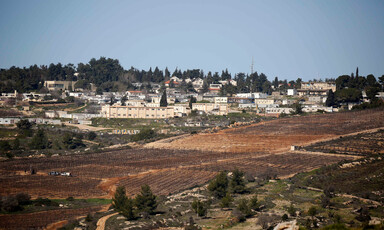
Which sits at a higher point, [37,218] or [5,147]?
[5,147]

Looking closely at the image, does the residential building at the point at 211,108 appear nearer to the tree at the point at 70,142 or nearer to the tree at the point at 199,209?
the tree at the point at 70,142

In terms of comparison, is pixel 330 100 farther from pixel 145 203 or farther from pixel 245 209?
pixel 145 203

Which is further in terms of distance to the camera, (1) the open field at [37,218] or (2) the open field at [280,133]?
(2) the open field at [280,133]

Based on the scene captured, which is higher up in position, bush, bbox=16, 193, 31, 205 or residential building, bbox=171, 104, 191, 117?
residential building, bbox=171, 104, 191, 117

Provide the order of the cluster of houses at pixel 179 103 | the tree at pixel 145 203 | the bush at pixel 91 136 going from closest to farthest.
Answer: the tree at pixel 145 203 → the bush at pixel 91 136 → the cluster of houses at pixel 179 103

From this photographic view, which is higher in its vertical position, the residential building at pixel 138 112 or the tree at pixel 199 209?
the residential building at pixel 138 112

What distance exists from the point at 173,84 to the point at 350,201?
345 feet

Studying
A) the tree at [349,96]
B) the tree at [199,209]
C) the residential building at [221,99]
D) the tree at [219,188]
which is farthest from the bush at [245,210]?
the residential building at [221,99]

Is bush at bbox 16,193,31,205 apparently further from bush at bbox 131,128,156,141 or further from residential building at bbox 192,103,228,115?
residential building at bbox 192,103,228,115

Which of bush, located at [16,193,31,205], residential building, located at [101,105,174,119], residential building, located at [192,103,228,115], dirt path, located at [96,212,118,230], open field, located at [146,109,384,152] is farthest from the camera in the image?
residential building, located at [192,103,228,115]

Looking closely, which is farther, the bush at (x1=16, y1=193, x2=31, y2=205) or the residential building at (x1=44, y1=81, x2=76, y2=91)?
the residential building at (x1=44, y1=81, x2=76, y2=91)

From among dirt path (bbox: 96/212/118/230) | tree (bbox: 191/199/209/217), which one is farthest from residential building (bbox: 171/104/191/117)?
tree (bbox: 191/199/209/217)

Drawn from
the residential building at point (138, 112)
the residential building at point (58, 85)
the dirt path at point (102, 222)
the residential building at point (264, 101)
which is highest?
the residential building at point (58, 85)

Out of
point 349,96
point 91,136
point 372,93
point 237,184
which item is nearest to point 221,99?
point 349,96
